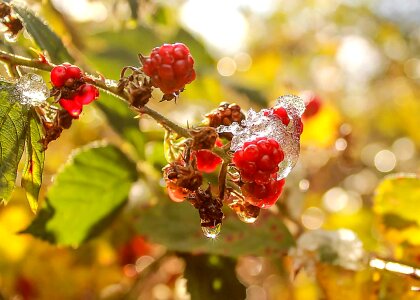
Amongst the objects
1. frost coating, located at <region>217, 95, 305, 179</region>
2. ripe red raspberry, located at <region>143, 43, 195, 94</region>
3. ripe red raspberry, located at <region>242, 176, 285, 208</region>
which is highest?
ripe red raspberry, located at <region>143, 43, 195, 94</region>

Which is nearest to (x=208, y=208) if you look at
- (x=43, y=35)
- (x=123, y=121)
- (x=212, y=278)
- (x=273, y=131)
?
(x=273, y=131)

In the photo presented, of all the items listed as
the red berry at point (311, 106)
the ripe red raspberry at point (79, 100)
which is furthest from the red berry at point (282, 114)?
the red berry at point (311, 106)

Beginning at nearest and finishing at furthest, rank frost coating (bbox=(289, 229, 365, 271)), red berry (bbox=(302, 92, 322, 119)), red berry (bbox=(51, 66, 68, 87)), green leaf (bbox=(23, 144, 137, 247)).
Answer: red berry (bbox=(51, 66, 68, 87)) < frost coating (bbox=(289, 229, 365, 271)) < green leaf (bbox=(23, 144, 137, 247)) < red berry (bbox=(302, 92, 322, 119))

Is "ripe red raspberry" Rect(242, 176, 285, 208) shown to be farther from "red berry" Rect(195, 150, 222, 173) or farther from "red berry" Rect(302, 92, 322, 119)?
"red berry" Rect(302, 92, 322, 119)

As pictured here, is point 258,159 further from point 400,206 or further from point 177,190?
point 400,206

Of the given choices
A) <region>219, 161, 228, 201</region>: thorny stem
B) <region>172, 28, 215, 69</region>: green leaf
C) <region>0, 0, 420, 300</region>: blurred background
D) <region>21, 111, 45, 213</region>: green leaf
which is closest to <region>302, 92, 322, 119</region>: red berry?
<region>0, 0, 420, 300</region>: blurred background
